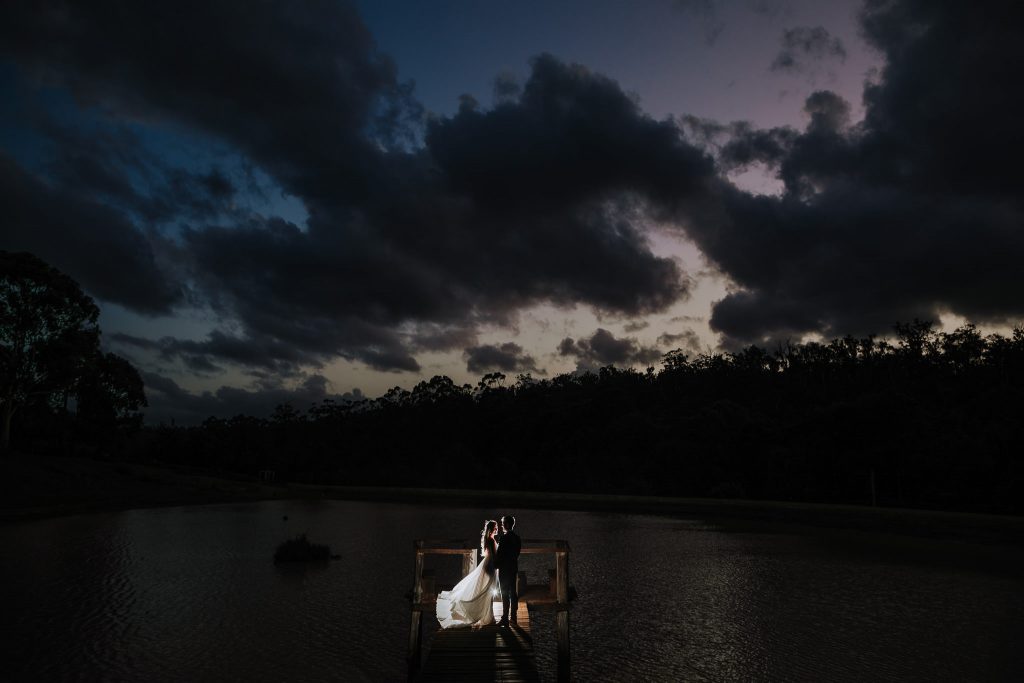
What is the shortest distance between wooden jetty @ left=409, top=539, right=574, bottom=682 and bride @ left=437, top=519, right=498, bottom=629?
0.15m

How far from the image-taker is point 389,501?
173 ft

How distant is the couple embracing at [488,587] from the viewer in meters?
9.63

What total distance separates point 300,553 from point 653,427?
46.5 m

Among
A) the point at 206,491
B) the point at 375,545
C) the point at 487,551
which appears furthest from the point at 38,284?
the point at 487,551

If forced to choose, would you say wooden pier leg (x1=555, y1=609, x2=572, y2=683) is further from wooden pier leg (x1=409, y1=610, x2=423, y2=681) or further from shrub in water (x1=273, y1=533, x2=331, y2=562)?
shrub in water (x1=273, y1=533, x2=331, y2=562)

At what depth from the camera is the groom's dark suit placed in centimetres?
955

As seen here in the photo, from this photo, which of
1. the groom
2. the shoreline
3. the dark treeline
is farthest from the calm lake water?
the dark treeline

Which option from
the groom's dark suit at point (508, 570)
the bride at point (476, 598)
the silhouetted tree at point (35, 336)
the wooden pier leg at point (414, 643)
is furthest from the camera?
the silhouetted tree at point (35, 336)

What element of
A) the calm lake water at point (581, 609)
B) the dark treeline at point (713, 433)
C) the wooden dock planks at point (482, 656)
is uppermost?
the dark treeline at point (713, 433)

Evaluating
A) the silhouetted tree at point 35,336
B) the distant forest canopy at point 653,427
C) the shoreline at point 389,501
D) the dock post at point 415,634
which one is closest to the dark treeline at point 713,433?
the distant forest canopy at point 653,427

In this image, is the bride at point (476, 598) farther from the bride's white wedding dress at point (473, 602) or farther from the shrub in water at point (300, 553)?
the shrub in water at point (300, 553)

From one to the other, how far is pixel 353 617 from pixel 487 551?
17.5ft

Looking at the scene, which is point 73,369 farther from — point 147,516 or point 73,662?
point 73,662

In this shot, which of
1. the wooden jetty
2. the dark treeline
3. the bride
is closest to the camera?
the wooden jetty
